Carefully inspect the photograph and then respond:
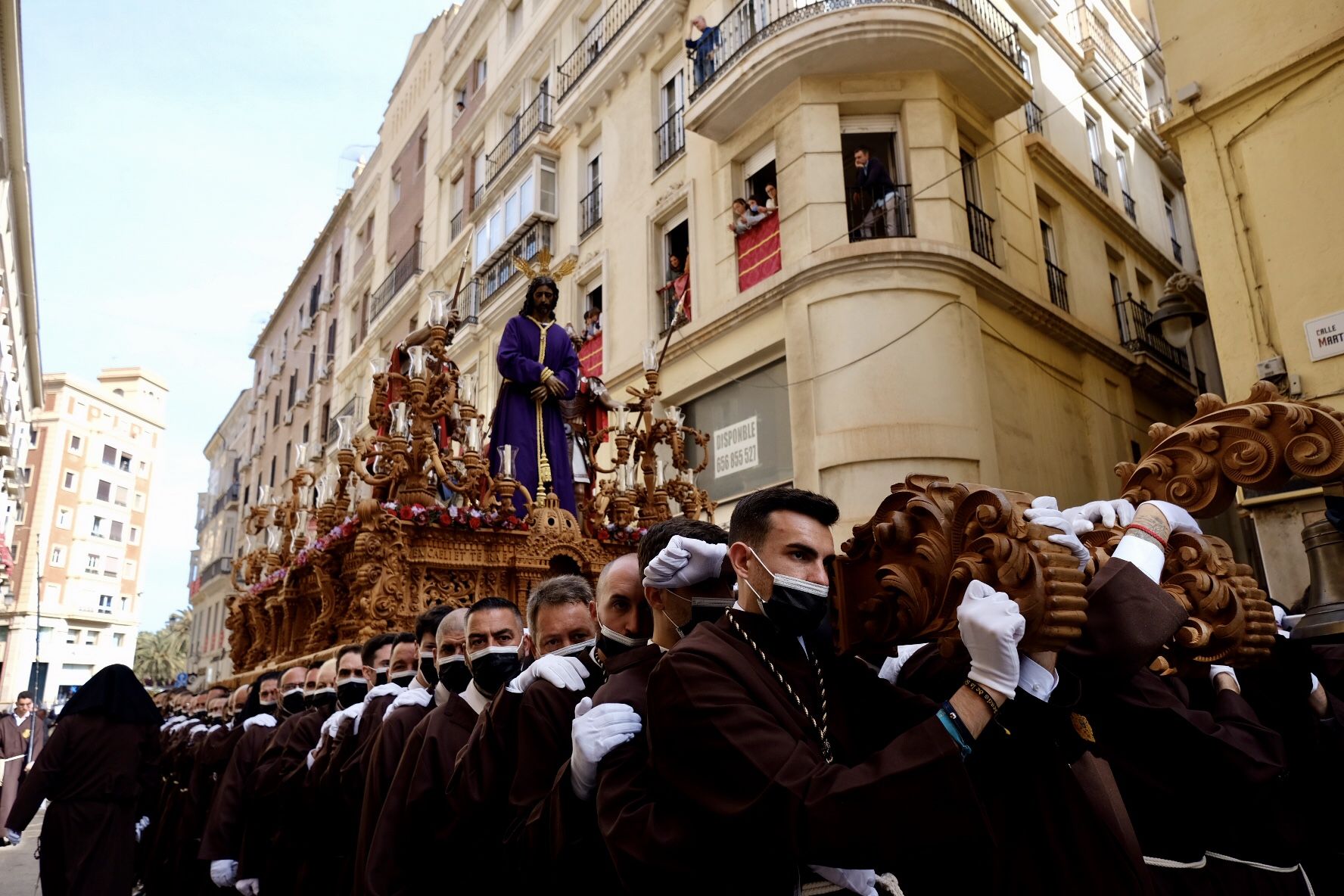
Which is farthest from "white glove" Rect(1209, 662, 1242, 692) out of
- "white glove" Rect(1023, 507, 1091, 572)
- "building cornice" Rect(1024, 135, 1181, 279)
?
"building cornice" Rect(1024, 135, 1181, 279)

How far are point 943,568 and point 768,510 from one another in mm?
441

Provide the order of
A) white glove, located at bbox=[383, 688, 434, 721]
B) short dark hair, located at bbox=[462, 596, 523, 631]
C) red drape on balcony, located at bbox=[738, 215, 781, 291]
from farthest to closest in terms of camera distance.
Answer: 1. red drape on balcony, located at bbox=[738, 215, 781, 291]
2. white glove, located at bbox=[383, 688, 434, 721]
3. short dark hair, located at bbox=[462, 596, 523, 631]

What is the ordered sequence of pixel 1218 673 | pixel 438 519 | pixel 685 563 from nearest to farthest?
1. pixel 685 563
2. pixel 1218 673
3. pixel 438 519

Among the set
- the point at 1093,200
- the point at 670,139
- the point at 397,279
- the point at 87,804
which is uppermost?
the point at 397,279

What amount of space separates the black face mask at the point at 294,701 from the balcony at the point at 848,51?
8.92 meters

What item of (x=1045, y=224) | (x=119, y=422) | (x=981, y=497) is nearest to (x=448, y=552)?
(x=981, y=497)

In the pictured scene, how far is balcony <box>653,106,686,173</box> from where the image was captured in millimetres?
14117

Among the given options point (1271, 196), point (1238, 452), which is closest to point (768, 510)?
point (1238, 452)

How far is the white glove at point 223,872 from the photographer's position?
20.5 feet

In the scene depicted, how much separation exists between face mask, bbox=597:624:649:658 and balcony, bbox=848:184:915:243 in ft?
29.5

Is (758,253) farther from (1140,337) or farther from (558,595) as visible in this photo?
(558,595)

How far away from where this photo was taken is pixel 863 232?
11477 millimetres

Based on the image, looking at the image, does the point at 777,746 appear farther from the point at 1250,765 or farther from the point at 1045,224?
the point at 1045,224

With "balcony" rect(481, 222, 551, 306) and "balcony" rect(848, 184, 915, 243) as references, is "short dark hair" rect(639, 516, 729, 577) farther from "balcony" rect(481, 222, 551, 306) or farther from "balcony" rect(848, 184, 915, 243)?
"balcony" rect(481, 222, 551, 306)
